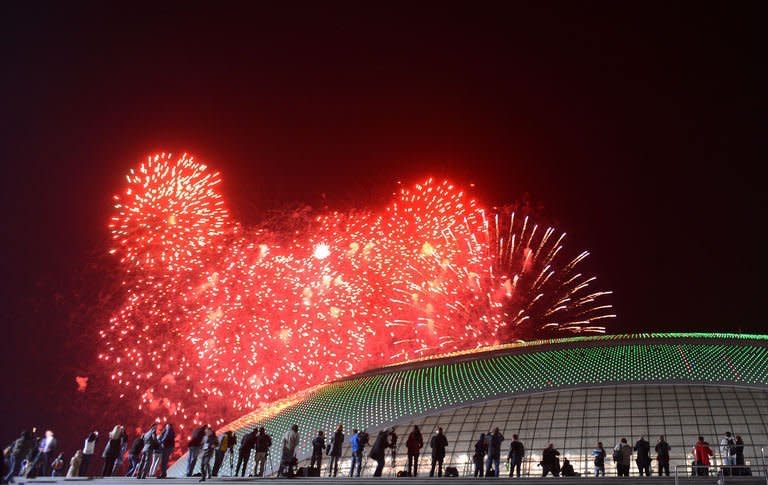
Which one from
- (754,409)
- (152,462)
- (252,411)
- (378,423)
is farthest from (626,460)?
(252,411)

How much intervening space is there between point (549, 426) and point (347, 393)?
49.7 ft

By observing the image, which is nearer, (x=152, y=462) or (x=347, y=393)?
(x=152, y=462)

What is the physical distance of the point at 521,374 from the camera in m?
45.2

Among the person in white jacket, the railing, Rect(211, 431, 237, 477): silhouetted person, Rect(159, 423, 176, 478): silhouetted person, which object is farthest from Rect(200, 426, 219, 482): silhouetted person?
the railing

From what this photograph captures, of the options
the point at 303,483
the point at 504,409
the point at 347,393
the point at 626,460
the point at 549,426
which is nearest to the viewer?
the point at 303,483

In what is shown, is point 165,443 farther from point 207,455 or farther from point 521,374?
point 521,374

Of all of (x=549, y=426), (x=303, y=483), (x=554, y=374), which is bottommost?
(x=303, y=483)

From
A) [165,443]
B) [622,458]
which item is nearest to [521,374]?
[622,458]

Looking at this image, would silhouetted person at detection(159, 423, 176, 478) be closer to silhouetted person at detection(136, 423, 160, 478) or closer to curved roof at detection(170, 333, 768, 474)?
silhouetted person at detection(136, 423, 160, 478)

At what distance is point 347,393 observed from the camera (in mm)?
50375

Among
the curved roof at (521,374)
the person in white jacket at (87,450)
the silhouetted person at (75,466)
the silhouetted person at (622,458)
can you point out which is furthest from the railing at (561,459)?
the silhouetted person at (75,466)

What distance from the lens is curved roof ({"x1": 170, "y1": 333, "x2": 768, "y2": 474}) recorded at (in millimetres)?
42125

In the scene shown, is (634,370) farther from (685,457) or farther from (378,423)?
(378,423)

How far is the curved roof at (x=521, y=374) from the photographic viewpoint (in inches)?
1658
